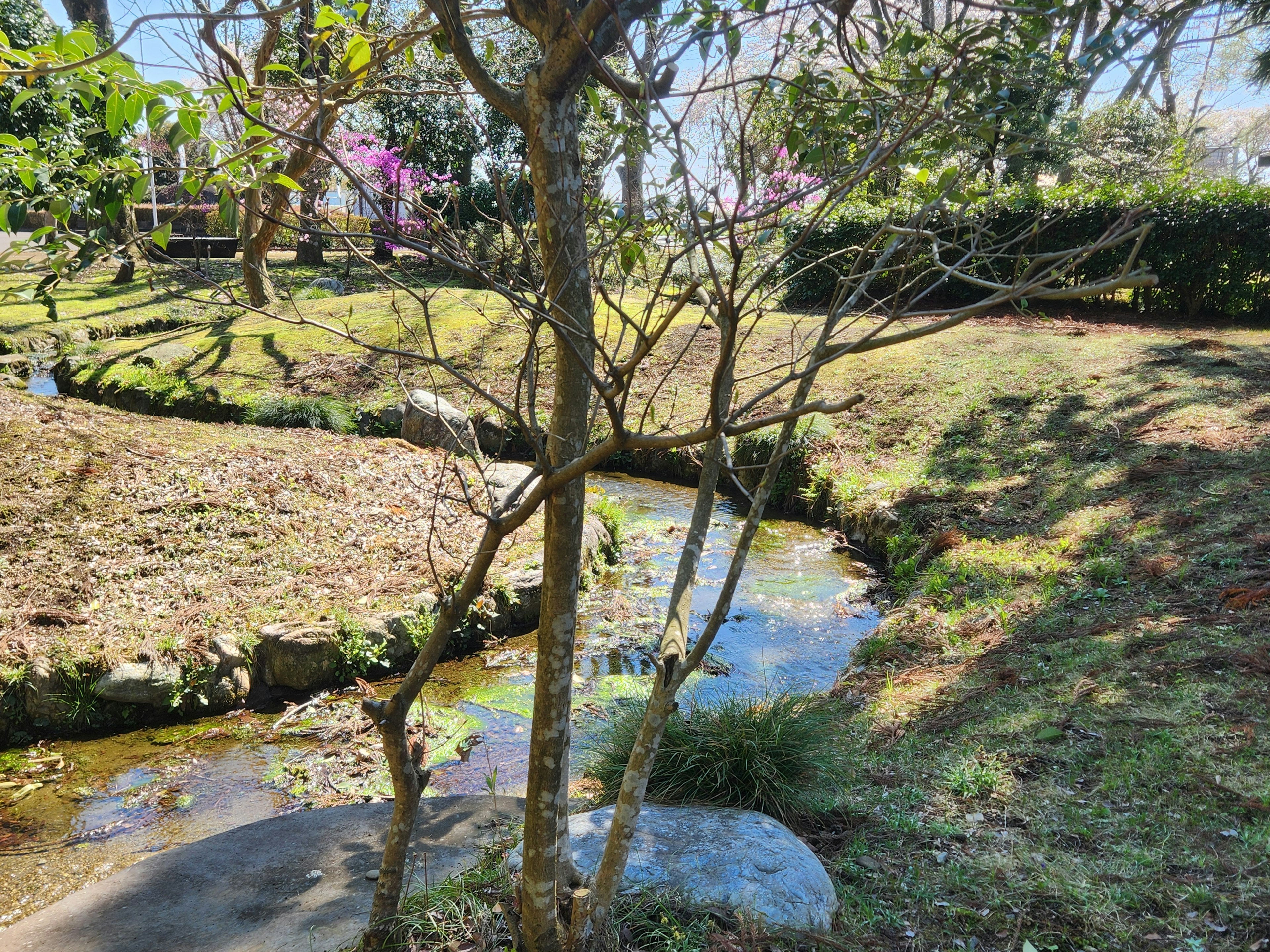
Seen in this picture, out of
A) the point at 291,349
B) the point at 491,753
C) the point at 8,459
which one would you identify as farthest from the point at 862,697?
the point at 291,349

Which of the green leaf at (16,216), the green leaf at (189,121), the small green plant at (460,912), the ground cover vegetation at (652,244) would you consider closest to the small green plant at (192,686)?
the ground cover vegetation at (652,244)

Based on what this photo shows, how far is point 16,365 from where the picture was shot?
1191 centimetres

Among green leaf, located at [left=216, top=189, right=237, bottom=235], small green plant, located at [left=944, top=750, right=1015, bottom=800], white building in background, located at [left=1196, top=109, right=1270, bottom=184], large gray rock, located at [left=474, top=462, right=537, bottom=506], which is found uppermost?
white building in background, located at [left=1196, top=109, right=1270, bottom=184]

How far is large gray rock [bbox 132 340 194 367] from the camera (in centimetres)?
1183

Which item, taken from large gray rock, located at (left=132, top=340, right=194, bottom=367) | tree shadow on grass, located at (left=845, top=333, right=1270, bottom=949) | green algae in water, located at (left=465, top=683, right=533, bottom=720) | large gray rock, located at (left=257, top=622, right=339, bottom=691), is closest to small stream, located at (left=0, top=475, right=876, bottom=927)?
green algae in water, located at (left=465, top=683, right=533, bottom=720)

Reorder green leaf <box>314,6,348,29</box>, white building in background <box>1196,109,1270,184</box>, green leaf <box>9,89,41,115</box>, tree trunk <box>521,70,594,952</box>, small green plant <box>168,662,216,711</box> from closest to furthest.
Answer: green leaf <box>9,89,41,115</box> < green leaf <box>314,6,348,29</box> < tree trunk <box>521,70,594,952</box> < small green plant <box>168,662,216,711</box> < white building in background <box>1196,109,1270,184</box>

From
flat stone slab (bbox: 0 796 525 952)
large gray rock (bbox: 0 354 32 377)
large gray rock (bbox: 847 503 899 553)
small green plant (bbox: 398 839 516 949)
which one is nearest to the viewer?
small green plant (bbox: 398 839 516 949)

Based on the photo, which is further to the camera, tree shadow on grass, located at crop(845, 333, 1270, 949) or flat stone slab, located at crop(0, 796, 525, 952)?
tree shadow on grass, located at crop(845, 333, 1270, 949)

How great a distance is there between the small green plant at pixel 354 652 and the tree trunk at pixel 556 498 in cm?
350

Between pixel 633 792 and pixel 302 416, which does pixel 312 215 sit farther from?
pixel 302 416

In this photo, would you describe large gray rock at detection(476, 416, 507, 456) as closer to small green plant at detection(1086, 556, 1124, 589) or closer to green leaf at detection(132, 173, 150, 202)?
small green plant at detection(1086, 556, 1124, 589)

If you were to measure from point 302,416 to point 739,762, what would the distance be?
8.33m

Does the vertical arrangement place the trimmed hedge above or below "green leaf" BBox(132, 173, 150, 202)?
above

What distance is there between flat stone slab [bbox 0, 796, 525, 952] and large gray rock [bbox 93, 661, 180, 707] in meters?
1.91
